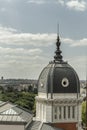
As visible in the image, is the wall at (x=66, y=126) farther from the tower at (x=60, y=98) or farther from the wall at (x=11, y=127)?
the wall at (x=11, y=127)

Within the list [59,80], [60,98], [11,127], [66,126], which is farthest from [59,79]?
[11,127]

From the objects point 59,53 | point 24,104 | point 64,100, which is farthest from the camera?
point 24,104

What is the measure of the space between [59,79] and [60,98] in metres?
2.29

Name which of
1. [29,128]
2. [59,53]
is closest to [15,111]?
[29,128]

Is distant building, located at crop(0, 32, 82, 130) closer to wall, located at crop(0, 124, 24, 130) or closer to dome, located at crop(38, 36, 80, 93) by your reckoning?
dome, located at crop(38, 36, 80, 93)

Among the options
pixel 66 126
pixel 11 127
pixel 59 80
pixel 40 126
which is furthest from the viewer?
pixel 59 80

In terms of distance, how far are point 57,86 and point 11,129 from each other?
783 centimetres

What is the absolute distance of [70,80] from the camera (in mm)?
50344

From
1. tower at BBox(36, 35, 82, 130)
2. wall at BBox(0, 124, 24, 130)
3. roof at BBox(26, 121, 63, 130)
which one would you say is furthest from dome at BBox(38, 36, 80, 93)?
wall at BBox(0, 124, 24, 130)

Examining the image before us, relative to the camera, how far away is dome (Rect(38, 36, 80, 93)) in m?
49.9

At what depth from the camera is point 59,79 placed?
50.2 meters

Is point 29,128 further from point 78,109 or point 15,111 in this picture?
point 78,109

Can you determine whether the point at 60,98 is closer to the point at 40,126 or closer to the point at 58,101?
the point at 58,101

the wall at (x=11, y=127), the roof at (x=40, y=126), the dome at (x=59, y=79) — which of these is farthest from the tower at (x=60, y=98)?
the wall at (x=11, y=127)
